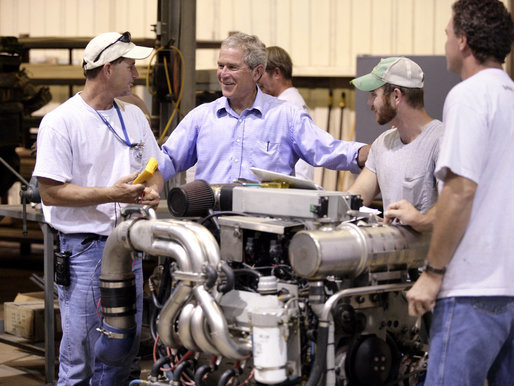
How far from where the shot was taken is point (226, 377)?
95.8 inches

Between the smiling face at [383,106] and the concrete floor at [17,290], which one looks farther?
the concrete floor at [17,290]

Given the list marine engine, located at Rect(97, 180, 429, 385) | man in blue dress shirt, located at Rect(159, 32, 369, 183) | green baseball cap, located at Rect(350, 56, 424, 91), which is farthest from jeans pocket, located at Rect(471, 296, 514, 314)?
man in blue dress shirt, located at Rect(159, 32, 369, 183)

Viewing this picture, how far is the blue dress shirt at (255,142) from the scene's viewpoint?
3.47 m

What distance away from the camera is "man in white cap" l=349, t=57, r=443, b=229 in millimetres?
2947

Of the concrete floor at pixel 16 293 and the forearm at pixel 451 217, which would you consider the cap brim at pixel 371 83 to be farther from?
the concrete floor at pixel 16 293

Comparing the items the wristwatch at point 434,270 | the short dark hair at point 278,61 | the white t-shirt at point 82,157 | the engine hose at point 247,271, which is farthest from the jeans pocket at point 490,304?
the short dark hair at point 278,61

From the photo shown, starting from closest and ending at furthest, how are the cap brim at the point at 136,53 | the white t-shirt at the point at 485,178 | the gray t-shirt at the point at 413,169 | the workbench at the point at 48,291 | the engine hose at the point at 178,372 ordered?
the white t-shirt at the point at 485,178
the engine hose at the point at 178,372
the gray t-shirt at the point at 413,169
the cap brim at the point at 136,53
the workbench at the point at 48,291

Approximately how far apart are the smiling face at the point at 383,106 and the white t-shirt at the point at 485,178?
2.59ft

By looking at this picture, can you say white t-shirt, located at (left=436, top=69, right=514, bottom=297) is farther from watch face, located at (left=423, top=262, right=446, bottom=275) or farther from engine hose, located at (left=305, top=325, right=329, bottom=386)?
engine hose, located at (left=305, top=325, right=329, bottom=386)

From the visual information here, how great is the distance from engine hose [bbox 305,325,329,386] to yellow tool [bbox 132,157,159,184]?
1.02 meters

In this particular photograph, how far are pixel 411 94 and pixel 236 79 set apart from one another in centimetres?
79

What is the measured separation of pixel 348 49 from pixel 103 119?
5713 mm

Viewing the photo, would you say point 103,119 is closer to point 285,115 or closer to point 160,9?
point 285,115

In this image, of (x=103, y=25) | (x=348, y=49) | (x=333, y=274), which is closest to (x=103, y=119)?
(x=333, y=274)
